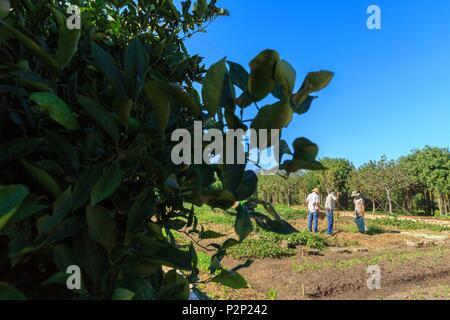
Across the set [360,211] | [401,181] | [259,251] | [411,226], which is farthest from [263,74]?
[401,181]

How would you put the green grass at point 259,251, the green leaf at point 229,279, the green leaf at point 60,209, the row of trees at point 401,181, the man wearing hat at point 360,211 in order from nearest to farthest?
the green leaf at point 60,209 → the green leaf at point 229,279 → the green grass at point 259,251 → the man wearing hat at point 360,211 → the row of trees at point 401,181

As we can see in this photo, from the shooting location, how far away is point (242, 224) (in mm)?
722

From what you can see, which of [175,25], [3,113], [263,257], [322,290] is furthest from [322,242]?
[3,113]

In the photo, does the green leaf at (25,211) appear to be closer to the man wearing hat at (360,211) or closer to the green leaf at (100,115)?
the green leaf at (100,115)

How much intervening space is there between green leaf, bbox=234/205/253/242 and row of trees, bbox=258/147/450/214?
29198mm

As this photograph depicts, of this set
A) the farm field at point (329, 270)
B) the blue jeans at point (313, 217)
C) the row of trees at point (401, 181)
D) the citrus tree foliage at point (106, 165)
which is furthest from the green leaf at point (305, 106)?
the row of trees at point (401, 181)

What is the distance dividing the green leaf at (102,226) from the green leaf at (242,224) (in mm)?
245

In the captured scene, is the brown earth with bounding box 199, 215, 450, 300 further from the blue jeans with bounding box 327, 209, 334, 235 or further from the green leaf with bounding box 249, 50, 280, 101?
the green leaf with bounding box 249, 50, 280, 101

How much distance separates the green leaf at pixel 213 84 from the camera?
697 millimetres

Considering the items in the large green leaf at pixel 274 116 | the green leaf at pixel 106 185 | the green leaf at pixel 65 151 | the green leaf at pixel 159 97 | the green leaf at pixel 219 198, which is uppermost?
the green leaf at pixel 159 97

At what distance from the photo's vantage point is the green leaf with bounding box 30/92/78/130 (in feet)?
2.10

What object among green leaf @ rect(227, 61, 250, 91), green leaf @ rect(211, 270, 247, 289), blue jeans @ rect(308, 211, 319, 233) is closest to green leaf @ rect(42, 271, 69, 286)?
green leaf @ rect(211, 270, 247, 289)

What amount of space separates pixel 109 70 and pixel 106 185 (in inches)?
10.7
